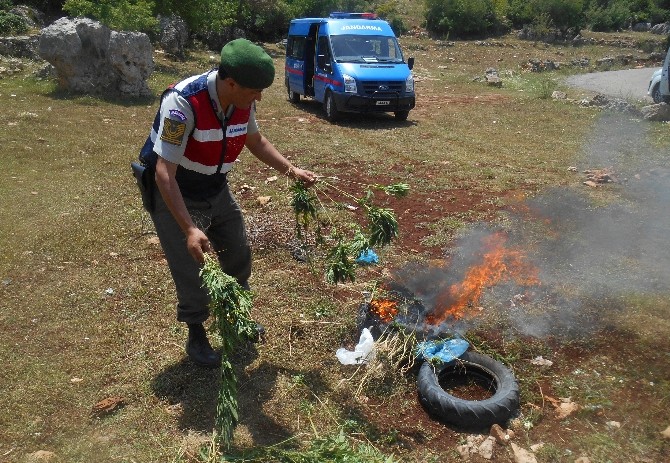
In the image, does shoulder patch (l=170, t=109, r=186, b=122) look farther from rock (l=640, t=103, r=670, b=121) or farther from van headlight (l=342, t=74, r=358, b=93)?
rock (l=640, t=103, r=670, b=121)

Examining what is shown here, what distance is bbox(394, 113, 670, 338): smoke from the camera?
449 centimetres

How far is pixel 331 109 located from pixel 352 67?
3.19ft

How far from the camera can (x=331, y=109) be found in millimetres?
12258

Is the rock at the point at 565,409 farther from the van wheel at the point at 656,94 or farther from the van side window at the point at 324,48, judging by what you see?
the van wheel at the point at 656,94

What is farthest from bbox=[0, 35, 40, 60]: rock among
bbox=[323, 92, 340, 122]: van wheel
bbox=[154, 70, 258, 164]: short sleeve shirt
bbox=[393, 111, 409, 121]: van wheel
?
bbox=[154, 70, 258, 164]: short sleeve shirt

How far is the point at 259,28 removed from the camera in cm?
2859

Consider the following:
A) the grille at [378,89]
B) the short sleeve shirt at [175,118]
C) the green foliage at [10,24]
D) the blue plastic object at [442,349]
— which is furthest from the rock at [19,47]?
the blue plastic object at [442,349]

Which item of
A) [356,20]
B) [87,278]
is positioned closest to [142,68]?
[356,20]

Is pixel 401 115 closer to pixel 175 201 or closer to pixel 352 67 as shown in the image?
pixel 352 67

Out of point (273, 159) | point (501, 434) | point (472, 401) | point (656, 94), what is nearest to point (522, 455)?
point (501, 434)

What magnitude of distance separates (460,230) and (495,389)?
8.93 feet

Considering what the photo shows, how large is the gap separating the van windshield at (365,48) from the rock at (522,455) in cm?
1026

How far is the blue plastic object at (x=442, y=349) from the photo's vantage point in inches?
148

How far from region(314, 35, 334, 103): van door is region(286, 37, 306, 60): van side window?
996mm
